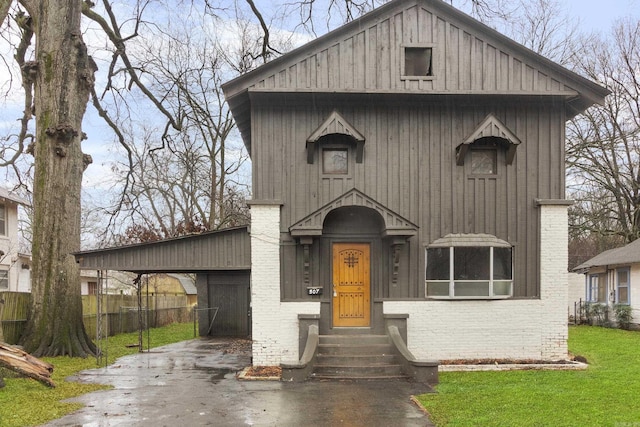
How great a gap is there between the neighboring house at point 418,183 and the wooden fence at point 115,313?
5.16 metres

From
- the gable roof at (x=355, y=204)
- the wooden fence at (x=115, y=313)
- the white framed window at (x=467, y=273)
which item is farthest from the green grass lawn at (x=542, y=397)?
the wooden fence at (x=115, y=313)

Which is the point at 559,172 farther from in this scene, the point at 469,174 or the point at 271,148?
the point at 271,148

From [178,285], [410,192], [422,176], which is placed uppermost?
[422,176]

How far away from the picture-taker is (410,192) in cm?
1351

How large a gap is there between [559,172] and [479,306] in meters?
3.78

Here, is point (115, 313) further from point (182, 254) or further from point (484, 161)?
point (484, 161)

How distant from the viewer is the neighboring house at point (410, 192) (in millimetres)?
13172

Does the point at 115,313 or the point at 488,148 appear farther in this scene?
the point at 115,313

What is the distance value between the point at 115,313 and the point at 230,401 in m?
16.0

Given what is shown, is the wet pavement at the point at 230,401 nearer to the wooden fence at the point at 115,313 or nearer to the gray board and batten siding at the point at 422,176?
the wooden fence at the point at 115,313

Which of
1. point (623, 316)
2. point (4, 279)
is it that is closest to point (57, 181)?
point (4, 279)

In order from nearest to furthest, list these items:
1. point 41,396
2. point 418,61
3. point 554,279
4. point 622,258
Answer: point 41,396, point 554,279, point 418,61, point 622,258

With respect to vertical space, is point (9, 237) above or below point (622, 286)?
above

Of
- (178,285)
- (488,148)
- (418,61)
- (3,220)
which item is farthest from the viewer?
(178,285)
